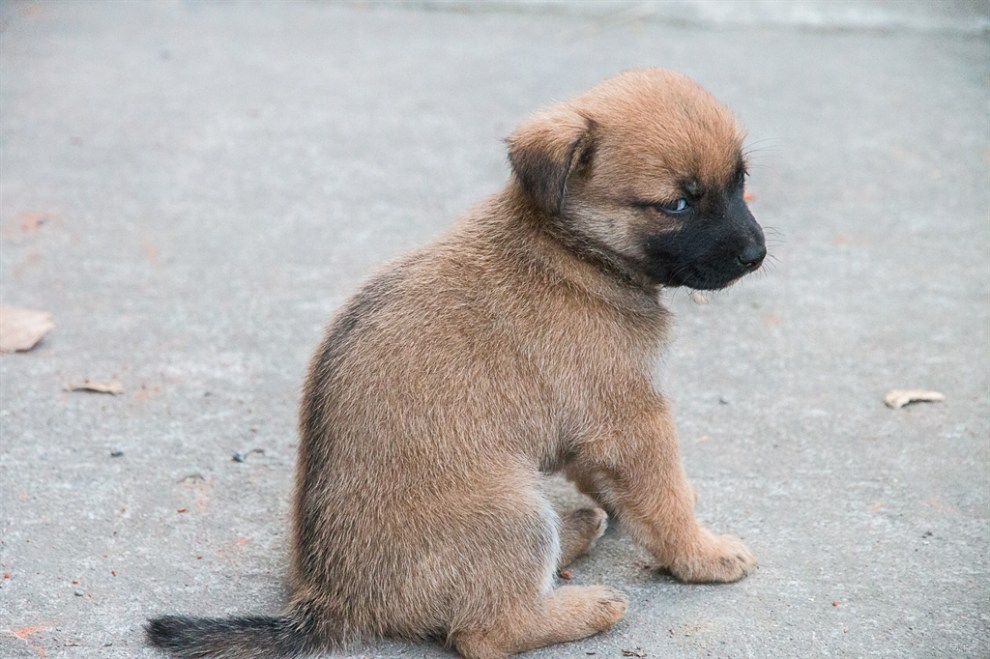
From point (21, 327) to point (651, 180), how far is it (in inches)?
137

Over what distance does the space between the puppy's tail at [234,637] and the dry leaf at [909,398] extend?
3.00 metres

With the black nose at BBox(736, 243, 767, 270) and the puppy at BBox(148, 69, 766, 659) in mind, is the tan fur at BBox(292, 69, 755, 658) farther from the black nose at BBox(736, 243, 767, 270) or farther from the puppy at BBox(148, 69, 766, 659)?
the black nose at BBox(736, 243, 767, 270)

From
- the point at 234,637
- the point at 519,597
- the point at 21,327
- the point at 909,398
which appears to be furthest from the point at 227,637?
the point at 909,398

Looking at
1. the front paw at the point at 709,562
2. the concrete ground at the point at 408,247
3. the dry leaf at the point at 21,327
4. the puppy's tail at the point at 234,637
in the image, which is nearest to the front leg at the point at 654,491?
the front paw at the point at 709,562

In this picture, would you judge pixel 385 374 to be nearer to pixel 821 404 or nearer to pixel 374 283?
pixel 374 283

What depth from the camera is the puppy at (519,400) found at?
3697 millimetres

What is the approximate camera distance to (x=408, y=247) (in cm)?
Result: 582

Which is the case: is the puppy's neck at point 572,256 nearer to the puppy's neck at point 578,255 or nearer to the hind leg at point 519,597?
the puppy's neck at point 578,255

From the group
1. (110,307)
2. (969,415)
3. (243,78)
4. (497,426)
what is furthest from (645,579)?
(243,78)

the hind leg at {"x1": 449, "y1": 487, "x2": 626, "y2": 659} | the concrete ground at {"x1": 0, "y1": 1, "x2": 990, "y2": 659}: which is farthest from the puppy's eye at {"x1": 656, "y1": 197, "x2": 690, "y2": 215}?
the hind leg at {"x1": 449, "y1": 487, "x2": 626, "y2": 659}

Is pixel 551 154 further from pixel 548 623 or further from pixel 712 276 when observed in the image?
pixel 548 623

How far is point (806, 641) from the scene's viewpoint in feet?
12.6

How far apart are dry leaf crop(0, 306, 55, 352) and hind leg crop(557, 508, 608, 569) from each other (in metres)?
2.96

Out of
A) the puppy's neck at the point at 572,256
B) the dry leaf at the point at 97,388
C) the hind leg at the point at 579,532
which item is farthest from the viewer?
the dry leaf at the point at 97,388
